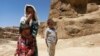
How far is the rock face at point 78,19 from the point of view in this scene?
2191 cm

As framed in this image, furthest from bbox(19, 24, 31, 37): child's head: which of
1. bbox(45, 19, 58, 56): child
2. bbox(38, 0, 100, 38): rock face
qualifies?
bbox(38, 0, 100, 38): rock face

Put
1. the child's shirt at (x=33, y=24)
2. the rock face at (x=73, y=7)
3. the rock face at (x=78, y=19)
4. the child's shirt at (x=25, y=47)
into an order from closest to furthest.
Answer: the child's shirt at (x=25, y=47) < the child's shirt at (x=33, y=24) < the rock face at (x=78, y=19) < the rock face at (x=73, y=7)

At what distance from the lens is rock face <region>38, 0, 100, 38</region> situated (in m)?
21.9

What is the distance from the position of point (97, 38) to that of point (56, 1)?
606 inches

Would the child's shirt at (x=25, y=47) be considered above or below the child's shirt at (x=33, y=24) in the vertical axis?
below

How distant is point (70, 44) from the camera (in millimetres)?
19219

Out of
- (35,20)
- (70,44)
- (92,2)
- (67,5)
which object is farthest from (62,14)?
(35,20)

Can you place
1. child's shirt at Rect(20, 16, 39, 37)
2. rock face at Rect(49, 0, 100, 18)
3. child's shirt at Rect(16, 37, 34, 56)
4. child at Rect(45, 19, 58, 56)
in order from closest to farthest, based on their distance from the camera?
child's shirt at Rect(16, 37, 34, 56)
child's shirt at Rect(20, 16, 39, 37)
child at Rect(45, 19, 58, 56)
rock face at Rect(49, 0, 100, 18)

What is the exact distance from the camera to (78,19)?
23047 millimetres

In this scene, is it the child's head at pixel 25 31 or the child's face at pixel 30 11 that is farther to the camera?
the child's face at pixel 30 11

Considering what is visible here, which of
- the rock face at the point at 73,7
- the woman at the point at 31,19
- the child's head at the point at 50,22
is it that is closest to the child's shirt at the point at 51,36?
the child's head at the point at 50,22

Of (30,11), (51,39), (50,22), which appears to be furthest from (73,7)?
(30,11)

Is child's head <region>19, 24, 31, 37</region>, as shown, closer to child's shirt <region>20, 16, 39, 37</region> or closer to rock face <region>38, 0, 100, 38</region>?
child's shirt <region>20, 16, 39, 37</region>

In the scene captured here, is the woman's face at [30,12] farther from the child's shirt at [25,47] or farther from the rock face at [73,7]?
the rock face at [73,7]
